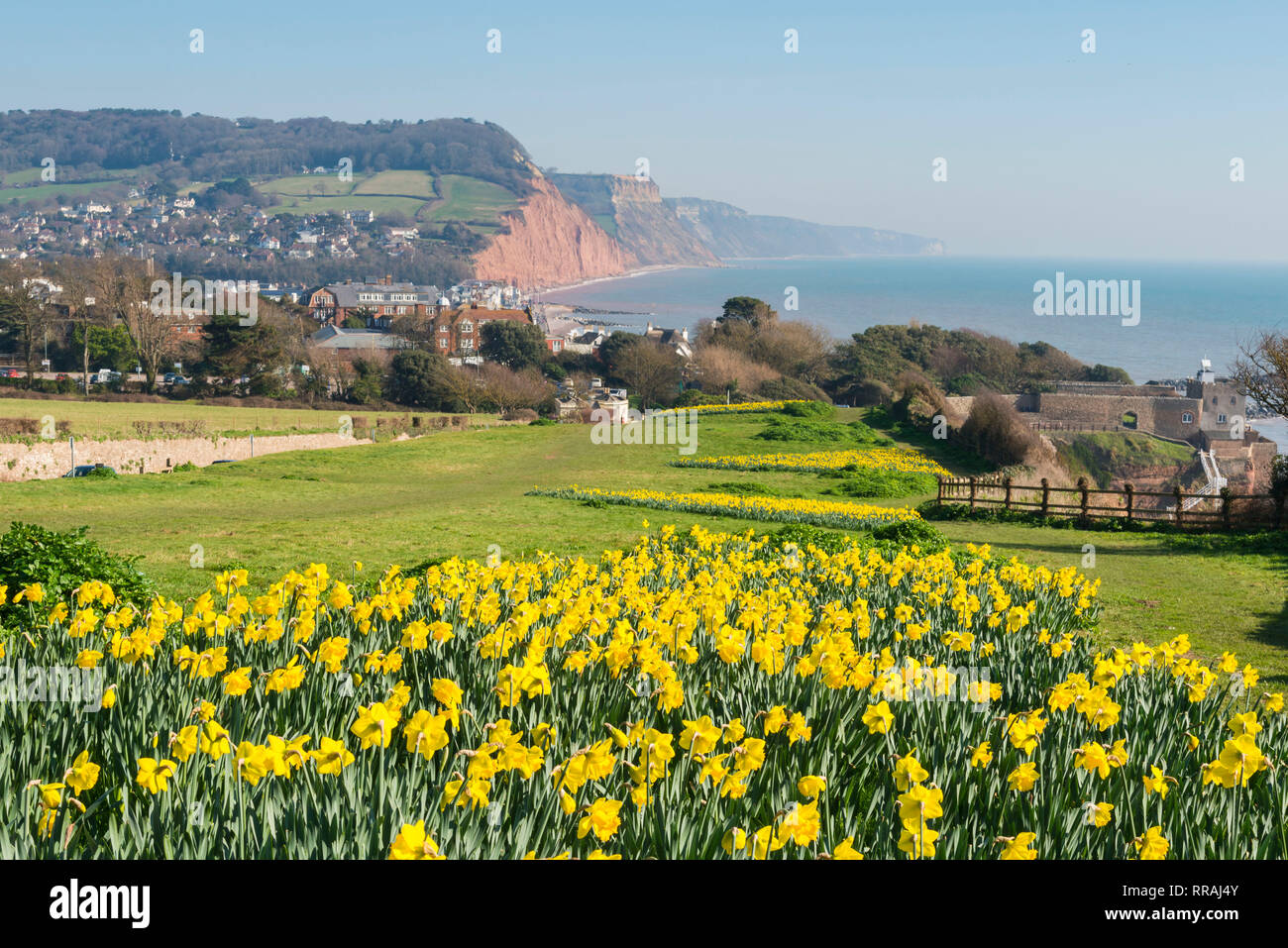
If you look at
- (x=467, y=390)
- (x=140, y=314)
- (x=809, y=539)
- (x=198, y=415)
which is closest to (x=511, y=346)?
(x=467, y=390)

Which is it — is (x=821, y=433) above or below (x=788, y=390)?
below

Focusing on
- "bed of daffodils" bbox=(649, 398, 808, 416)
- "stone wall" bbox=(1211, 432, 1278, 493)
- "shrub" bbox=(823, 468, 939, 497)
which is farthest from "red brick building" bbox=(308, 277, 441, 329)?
"shrub" bbox=(823, 468, 939, 497)

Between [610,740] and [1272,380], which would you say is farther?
[1272,380]

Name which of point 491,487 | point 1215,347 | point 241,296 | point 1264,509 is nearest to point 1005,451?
point 1264,509

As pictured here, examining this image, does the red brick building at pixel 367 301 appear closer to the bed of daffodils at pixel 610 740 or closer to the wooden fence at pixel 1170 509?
the wooden fence at pixel 1170 509

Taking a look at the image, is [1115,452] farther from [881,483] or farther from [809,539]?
[809,539]

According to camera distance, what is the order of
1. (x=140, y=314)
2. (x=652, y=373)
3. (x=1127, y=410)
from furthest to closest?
(x=652, y=373) < (x=140, y=314) < (x=1127, y=410)

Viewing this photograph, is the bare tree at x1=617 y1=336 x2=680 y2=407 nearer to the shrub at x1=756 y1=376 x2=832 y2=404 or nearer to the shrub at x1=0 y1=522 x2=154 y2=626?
the shrub at x1=756 y1=376 x2=832 y2=404
